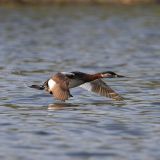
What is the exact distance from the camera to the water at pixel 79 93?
10.5 metres

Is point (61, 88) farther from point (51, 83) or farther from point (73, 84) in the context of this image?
point (73, 84)

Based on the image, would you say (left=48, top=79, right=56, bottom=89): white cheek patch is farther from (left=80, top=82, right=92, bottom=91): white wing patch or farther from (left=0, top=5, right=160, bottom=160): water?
(left=80, top=82, right=92, bottom=91): white wing patch

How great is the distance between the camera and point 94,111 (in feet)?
44.5

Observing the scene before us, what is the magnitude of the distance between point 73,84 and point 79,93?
6.63 feet

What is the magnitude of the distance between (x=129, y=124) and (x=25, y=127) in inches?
66.7

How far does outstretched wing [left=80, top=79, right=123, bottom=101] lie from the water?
0.16 metres

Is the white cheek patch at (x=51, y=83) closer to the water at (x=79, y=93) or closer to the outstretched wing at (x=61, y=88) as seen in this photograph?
the outstretched wing at (x=61, y=88)

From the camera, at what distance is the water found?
10.5 meters

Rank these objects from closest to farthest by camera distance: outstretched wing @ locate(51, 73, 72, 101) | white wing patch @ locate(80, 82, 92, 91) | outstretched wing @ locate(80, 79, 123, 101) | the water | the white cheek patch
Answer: the water → outstretched wing @ locate(51, 73, 72, 101) → the white cheek patch → outstretched wing @ locate(80, 79, 123, 101) → white wing patch @ locate(80, 82, 92, 91)

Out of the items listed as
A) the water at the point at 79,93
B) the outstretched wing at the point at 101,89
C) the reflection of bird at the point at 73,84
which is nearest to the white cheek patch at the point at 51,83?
the reflection of bird at the point at 73,84

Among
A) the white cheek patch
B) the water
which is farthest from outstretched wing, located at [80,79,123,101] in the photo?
the white cheek patch

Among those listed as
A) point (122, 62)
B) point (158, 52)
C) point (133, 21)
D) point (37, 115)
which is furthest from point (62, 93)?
point (133, 21)

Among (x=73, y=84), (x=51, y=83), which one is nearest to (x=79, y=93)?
(x=73, y=84)

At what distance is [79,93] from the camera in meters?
16.2
